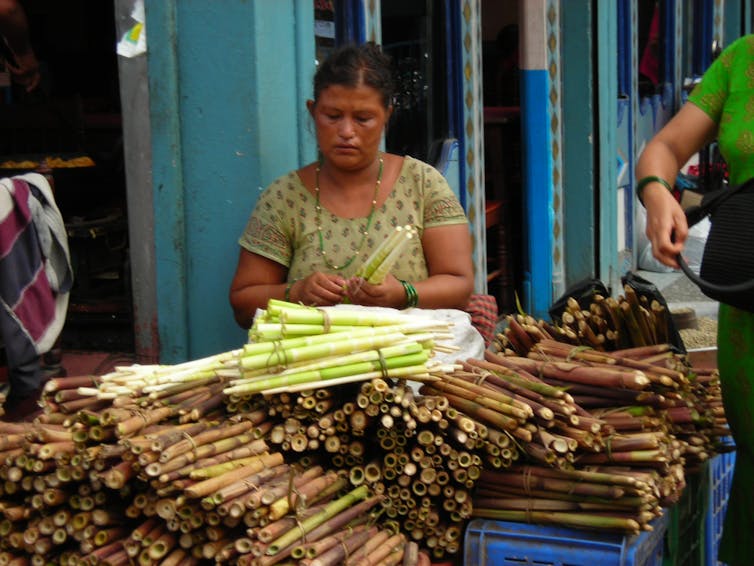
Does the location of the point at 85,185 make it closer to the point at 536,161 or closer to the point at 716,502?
the point at 536,161

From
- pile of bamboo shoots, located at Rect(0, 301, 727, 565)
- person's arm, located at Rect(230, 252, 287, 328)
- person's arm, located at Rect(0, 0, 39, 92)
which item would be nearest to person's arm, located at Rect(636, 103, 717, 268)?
pile of bamboo shoots, located at Rect(0, 301, 727, 565)

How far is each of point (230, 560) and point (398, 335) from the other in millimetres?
712

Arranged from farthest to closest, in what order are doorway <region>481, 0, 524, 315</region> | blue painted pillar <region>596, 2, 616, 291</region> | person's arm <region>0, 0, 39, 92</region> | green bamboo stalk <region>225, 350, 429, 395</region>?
1. doorway <region>481, 0, 524, 315</region>
2. blue painted pillar <region>596, 2, 616, 291</region>
3. person's arm <region>0, 0, 39, 92</region>
4. green bamboo stalk <region>225, 350, 429, 395</region>

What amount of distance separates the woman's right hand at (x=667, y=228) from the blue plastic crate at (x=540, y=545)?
741 millimetres

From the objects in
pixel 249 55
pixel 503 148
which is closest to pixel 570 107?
pixel 503 148

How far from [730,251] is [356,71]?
1351 mm

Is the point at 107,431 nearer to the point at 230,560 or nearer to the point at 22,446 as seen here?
the point at 22,446

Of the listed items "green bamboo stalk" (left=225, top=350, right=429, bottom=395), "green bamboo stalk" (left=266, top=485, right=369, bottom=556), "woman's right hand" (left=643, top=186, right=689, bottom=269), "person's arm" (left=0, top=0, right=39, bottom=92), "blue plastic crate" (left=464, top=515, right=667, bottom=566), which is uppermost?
"person's arm" (left=0, top=0, right=39, bottom=92)

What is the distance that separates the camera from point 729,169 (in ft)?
10.2

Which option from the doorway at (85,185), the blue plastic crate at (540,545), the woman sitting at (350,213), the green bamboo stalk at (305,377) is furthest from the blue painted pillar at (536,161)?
the green bamboo stalk at (305,377)

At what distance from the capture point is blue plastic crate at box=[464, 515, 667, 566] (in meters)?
2.76

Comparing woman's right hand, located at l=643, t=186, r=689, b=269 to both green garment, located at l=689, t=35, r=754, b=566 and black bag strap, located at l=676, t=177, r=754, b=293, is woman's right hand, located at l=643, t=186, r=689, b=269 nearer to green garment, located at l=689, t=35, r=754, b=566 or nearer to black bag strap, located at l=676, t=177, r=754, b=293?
black bag strap, located at l=676, t=177, r=754, b=293

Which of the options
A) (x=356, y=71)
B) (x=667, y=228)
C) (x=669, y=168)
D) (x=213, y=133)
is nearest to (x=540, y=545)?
(x=667, y=228)

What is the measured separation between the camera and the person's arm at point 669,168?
9.52 ft
